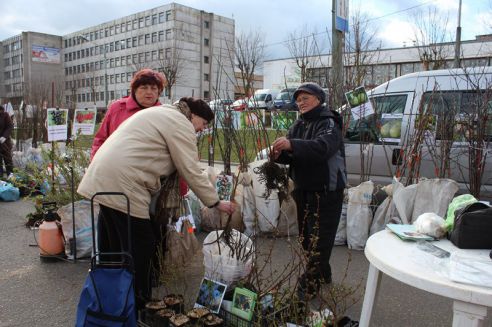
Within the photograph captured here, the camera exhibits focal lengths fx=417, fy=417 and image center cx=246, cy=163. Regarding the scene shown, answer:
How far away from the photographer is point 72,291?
→ 3506 millimetres

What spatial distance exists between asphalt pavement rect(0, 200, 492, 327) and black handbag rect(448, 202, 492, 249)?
591mm

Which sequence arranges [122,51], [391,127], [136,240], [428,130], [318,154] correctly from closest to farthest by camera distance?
[136,240] < [318,154] < [428,130] < [391,127] < [122,51]

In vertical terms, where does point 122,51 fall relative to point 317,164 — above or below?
above

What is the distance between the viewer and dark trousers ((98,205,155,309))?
2652mm

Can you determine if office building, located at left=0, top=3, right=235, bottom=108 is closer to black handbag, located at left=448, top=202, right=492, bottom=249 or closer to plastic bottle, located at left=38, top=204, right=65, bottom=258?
plastic bottle, located at left=38, top=204, right=65, bottom=258

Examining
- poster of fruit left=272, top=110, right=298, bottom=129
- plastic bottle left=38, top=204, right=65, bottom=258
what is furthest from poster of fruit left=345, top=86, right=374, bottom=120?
plastic bottle left=38, top=204, right=65, bottom=258

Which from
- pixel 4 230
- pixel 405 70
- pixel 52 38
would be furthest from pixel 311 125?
pixel 52 38

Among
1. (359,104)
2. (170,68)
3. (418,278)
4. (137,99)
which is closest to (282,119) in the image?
(359,104)

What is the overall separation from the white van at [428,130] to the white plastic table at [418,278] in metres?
2.81

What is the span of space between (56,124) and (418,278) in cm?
591

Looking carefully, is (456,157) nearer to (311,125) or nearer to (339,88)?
(339,88)

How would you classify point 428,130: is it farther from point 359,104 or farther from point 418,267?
point 418,267

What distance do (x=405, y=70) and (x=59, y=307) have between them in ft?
102

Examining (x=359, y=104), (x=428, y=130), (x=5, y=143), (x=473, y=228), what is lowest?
(x=473, y=228)
